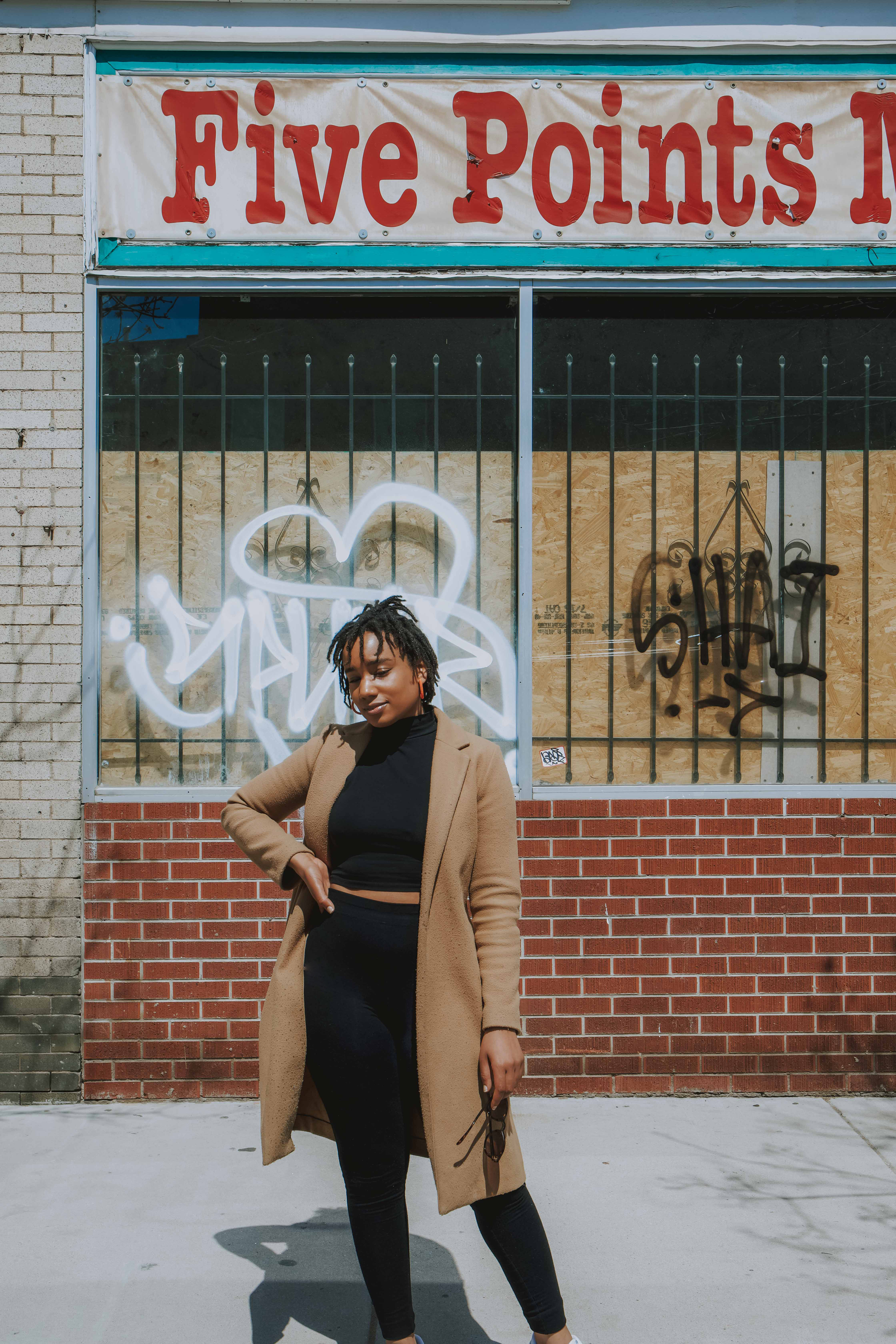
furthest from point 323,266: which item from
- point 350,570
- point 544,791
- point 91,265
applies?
point 544,791

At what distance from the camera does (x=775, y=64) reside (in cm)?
Answer: 477

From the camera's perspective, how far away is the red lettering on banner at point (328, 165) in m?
4.73

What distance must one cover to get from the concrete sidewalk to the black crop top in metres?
1.29

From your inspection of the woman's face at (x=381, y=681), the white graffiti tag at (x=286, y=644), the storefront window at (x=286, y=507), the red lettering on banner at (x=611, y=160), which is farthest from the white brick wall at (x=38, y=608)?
the woman's face at (x=381, y=681)

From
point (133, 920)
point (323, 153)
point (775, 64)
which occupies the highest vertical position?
point (775, 64)

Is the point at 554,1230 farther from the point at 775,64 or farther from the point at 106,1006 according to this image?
the point at 775,64

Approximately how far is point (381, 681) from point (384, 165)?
2991 millimetres

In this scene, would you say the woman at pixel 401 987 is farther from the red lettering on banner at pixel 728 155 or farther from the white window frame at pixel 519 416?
the red lettering on banner at pixel 728 155

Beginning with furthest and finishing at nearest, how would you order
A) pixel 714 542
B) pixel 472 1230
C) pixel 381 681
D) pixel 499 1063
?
pixel 714 542 → pixel 472 1230 → pixel 381 681 → pixel 499 1063

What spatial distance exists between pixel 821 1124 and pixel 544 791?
1641 millimetres

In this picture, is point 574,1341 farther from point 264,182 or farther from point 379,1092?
point 264,182

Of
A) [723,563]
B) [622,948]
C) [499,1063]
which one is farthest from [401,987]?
[723,563]

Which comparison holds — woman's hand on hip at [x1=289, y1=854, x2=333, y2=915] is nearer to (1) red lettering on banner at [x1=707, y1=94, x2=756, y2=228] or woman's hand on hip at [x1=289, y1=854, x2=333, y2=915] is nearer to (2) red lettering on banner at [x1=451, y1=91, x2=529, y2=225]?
(2) red lettering on banner at [x1=451, y1=91, x2=529, y2=225]

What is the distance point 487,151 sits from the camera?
15.6 ft
